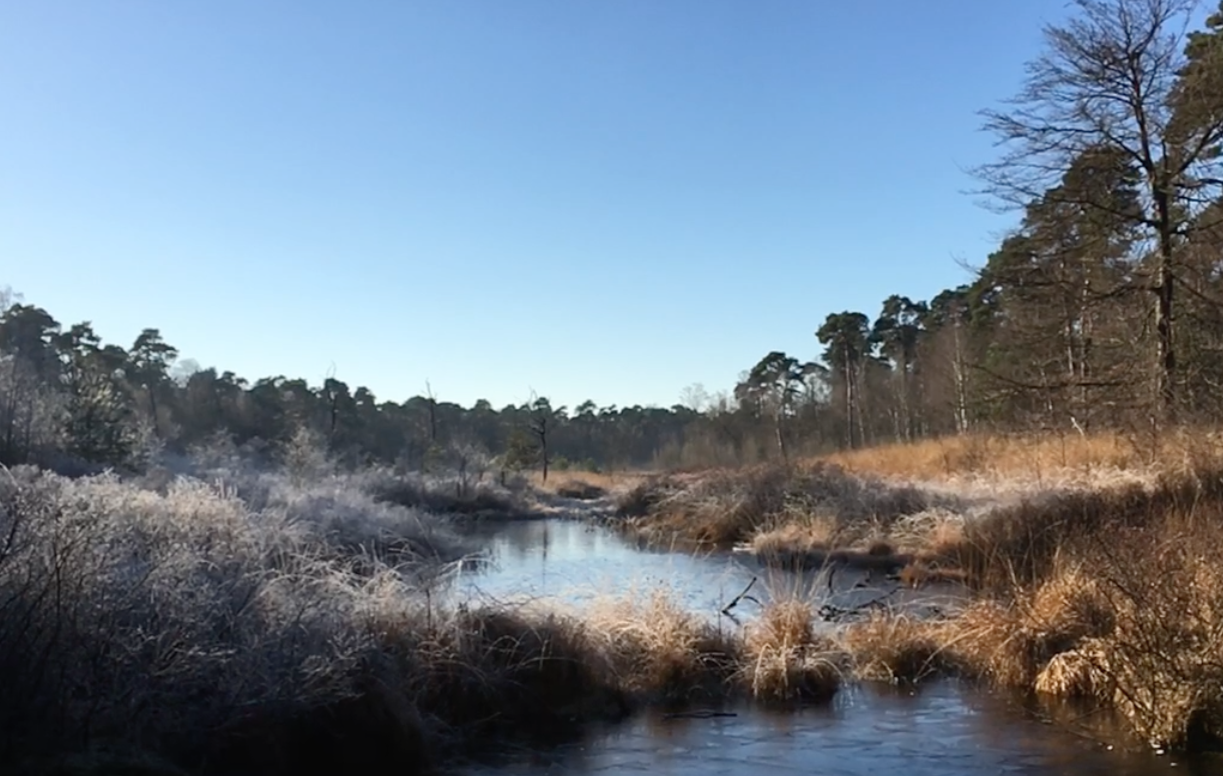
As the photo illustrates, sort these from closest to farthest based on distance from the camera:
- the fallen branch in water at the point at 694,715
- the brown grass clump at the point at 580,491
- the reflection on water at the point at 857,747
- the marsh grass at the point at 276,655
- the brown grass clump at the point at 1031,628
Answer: the marsh grass at the point at 276,655 → the reflection on water at the point at 857,747 → the fallen branch in water at the point at 694,715 → the brown grass clump at the point at 1031,628 → the brown grass clump at the point at 580,491

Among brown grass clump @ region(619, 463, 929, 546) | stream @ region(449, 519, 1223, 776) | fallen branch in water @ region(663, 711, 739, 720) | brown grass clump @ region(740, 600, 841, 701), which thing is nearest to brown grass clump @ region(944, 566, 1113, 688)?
stream @ region(449, 519, 1223, 776)

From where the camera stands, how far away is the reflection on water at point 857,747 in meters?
8.12

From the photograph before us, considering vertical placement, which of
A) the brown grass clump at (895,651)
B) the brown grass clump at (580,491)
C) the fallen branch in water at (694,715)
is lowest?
the fallen branch in water at (694,715)

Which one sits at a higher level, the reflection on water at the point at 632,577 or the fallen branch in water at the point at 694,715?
the reflection on water at the point at 632,577

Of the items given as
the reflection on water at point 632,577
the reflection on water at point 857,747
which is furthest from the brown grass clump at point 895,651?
the reflection on water at point 857,747

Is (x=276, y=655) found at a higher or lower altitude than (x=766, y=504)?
lower

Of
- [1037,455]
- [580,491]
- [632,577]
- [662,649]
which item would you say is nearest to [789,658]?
[662,649]

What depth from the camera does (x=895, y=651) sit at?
11.4 m

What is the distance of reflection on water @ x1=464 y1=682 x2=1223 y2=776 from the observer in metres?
8.12

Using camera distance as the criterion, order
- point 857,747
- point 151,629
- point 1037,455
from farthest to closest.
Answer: point 1037,455
point 857,747
point 151,629

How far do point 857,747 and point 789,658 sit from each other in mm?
2052

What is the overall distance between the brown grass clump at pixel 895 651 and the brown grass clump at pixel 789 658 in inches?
12.4

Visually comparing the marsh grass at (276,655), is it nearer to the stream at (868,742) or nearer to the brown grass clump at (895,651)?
A: the stream at (868,742)

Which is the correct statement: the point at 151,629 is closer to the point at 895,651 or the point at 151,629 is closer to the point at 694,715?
the point at 694,715
